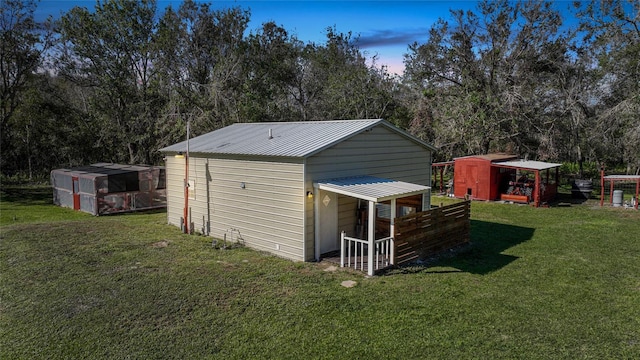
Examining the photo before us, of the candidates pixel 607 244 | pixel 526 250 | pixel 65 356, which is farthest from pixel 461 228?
pixel 65 356

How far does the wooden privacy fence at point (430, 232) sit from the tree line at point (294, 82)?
40.8 ft

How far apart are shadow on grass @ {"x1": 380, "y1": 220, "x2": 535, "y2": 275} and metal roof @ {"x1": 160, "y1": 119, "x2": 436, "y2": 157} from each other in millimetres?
3294

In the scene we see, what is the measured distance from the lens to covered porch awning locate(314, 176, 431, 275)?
8945 mm

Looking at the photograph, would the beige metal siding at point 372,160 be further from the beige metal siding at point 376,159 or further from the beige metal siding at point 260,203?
the beige metal siding at point 260,203

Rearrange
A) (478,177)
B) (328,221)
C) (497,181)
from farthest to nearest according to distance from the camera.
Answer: (478,177) < (497,181) < (328,221)

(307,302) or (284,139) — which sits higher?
(284,139)

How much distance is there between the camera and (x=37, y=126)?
84.4 ft

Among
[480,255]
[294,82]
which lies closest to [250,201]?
[480,255]

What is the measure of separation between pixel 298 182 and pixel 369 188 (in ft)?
5.49

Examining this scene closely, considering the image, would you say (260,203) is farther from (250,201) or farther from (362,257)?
(362,257)

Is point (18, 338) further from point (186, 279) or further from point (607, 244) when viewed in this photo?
point (607, 244)

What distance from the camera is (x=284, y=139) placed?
11.8 metres

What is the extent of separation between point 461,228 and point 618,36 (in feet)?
59.1

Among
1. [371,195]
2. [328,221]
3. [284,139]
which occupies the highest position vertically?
[284,139]
